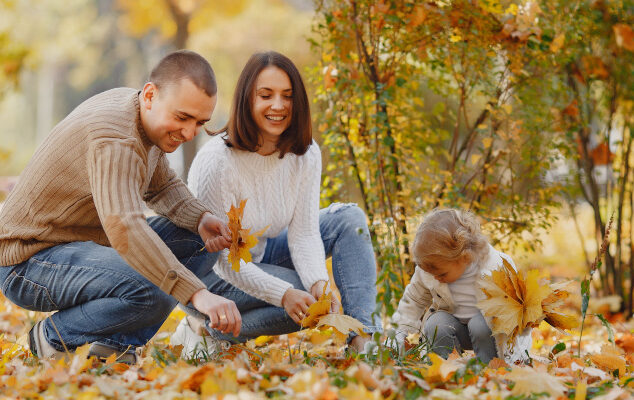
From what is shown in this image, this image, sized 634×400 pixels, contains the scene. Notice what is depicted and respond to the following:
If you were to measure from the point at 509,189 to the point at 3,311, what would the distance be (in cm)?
306

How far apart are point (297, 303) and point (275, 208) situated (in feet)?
1.65

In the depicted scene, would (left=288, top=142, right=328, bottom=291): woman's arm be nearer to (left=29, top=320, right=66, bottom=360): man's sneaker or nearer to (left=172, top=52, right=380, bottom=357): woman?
(left=172, top=52, right=380, bottom=357): woman

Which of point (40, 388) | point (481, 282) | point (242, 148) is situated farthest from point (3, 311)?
point (481, 282)

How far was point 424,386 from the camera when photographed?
173 centimetres

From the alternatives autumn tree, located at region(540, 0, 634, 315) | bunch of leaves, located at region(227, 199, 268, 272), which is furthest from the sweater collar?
autumn tree, located at region(540, 0, 634, 315)

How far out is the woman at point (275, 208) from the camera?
2742 millimetres

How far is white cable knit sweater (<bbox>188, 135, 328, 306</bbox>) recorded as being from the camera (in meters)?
2.70

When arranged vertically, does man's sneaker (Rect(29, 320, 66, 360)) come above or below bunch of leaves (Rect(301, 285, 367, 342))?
below

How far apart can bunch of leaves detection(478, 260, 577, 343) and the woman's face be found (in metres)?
1.05

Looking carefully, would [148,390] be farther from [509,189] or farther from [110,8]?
[110,8]

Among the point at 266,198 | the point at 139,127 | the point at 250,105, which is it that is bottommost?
the point at 266,198

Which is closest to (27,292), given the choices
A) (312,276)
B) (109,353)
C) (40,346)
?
(40,346)

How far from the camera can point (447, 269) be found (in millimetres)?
2564

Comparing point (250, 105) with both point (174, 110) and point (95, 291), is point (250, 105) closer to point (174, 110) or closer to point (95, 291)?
point (174, 110)
